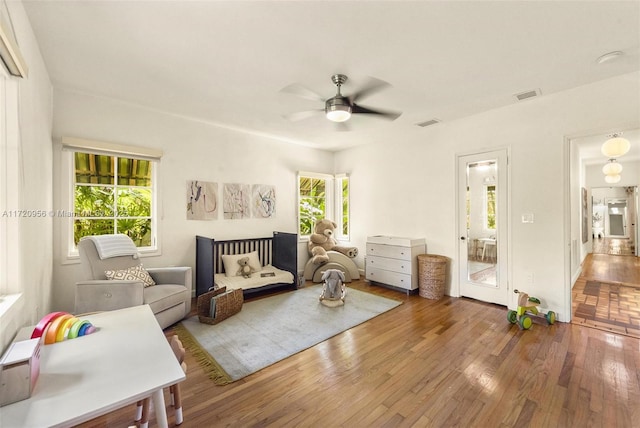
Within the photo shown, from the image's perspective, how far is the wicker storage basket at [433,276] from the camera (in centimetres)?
392

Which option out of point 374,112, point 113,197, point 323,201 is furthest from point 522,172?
point 113,197

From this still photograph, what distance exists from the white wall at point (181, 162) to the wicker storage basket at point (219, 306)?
1.11 meters

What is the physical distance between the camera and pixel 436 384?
203 cm

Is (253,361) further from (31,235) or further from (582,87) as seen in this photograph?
(582,87)

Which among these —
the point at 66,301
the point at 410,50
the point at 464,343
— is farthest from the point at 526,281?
the point at 66,301

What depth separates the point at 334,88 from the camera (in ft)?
9.50

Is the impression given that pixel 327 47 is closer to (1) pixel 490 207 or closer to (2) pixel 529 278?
(1) pixel 490 207

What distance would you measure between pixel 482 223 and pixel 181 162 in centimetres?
430

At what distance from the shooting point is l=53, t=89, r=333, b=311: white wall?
3.13 metres

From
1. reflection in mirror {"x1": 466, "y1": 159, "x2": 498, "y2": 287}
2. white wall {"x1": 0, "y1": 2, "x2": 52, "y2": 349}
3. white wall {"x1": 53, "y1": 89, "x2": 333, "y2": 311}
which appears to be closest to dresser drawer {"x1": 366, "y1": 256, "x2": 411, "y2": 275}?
reflection in mirror {"x1": 466, "y1": 159, "x2": 498, "y2": 287}

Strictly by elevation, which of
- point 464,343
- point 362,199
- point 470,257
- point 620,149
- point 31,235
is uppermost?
point 620,149

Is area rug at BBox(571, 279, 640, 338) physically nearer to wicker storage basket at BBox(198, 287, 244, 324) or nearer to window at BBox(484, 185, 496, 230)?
window at BBox(484, 185, 496, 230)

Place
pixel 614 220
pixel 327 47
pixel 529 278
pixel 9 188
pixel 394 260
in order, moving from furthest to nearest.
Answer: pixel 614 220, pixel 394 260, pixel 529 278, pixel 327 47, pixel 9 188

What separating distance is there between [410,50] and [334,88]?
33.6 inches
